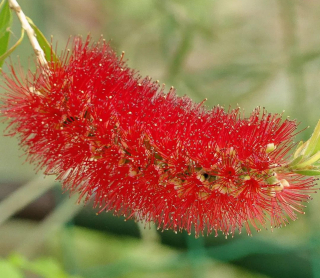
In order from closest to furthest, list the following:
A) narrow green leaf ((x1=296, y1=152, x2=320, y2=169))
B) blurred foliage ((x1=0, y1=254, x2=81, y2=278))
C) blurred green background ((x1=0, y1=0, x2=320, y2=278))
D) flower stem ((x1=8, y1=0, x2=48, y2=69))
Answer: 1. narrow green leaf ((x1=296, y1=152, x2=320, y2=169))
2. flower stem ((x1=8, y1=0, x2=48, y2=69))
3. blurred foliage ((x1=0, y1=254, x2=81, y2=278))
4. blurred green background ((x1=0, y1=0, x2=320, y2=278))

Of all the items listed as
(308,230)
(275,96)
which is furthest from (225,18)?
(308,230)

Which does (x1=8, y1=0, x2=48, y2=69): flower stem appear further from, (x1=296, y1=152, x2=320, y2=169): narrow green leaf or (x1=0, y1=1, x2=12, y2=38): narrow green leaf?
(x1=296, y1=152, x2=320, y2=169): narrow green leaf

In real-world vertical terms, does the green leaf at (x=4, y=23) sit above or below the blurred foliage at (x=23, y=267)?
above

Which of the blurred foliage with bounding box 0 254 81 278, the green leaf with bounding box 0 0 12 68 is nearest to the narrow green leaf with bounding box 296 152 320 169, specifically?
the green leaf with bounding box 0 0 12 68

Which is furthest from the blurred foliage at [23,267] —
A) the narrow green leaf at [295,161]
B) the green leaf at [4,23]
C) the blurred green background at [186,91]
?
the narrow green leaf at [295,161]

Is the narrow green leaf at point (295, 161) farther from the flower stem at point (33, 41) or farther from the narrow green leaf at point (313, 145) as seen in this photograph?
the flower stem at point (33, 41)

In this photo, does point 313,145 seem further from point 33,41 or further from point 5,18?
point 5,18
